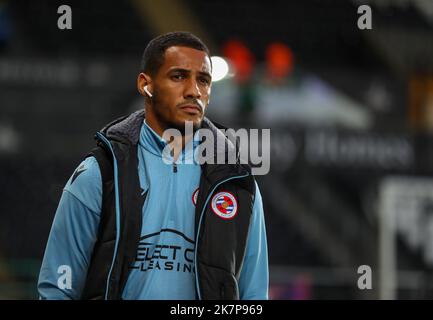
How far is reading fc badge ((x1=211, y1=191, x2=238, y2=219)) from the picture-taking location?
3.29 m

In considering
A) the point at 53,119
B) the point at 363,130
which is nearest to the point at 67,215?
the point at 53,119

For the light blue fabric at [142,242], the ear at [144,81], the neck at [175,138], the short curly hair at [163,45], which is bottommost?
the light blue fabric at [142,242]

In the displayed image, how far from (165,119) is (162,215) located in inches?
15.3

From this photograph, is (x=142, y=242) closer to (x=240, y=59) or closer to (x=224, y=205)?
(x=224, y=205)

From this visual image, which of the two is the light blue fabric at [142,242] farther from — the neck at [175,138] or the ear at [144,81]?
the ear at [144,81]

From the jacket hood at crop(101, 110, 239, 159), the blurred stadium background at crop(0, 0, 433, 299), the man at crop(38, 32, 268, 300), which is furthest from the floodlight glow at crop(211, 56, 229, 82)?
the man at crop(38, 32, 268, 300)

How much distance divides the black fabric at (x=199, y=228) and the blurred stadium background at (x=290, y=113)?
8.23m

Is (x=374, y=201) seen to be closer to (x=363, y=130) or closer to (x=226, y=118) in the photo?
(x=363, y=130)

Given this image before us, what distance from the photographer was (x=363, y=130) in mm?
14383

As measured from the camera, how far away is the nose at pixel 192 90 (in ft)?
11.0

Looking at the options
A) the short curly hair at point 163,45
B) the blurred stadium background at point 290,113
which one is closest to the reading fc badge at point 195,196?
the short curly hair at point 163,45

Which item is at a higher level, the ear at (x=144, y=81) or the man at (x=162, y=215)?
the ear at (x=144, y=81)

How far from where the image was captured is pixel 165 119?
11.3 feet
